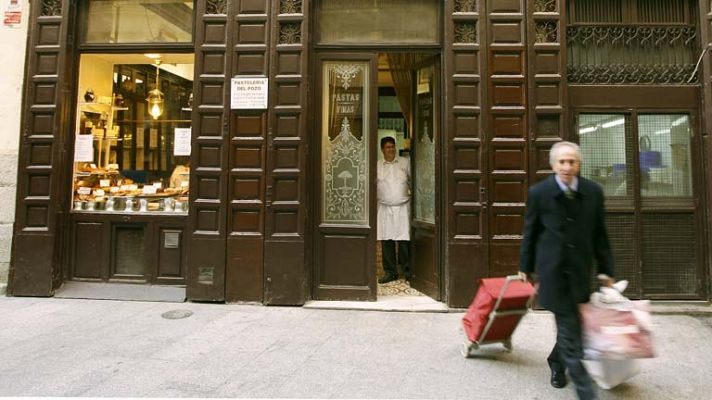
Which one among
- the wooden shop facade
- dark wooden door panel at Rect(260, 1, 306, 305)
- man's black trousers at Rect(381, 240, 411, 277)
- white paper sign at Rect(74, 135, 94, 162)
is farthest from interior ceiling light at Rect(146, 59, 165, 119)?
man's black trousers at Rect(381, 240, 411, 277)

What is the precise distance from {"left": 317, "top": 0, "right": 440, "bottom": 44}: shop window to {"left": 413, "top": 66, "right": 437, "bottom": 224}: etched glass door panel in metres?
0.59

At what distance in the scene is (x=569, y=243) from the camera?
3377 mm

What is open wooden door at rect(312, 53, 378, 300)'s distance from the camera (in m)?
6.41

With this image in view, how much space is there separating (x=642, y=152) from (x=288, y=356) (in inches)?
216

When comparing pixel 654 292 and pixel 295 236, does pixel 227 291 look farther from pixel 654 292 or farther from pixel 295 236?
pixel 654 292

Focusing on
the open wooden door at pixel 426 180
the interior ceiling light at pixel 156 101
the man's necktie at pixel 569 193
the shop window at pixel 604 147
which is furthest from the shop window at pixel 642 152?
the interior ceiling light at pixel 156 101

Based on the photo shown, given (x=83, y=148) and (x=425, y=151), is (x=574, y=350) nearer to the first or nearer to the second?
(x=425, y=151)

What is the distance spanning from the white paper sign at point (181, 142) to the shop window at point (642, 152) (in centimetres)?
571

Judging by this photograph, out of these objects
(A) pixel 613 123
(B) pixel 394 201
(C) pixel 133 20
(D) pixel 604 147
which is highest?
(C) pixel 133 20

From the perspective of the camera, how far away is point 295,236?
20.4ft

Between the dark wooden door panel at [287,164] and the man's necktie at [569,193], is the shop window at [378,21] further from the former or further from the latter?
the man's necktie at [569,193]

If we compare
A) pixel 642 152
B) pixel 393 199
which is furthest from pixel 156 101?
pixel 642 152

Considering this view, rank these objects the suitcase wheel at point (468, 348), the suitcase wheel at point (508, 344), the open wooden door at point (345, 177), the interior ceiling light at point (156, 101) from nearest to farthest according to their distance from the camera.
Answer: the suitcase wheel at point (468, 348)
the suitcase wheel at point (508, 344)
the open wooden door at point (345, 177)
the interior ceiling light at point (156, 101)

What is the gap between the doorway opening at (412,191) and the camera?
6.72 m
